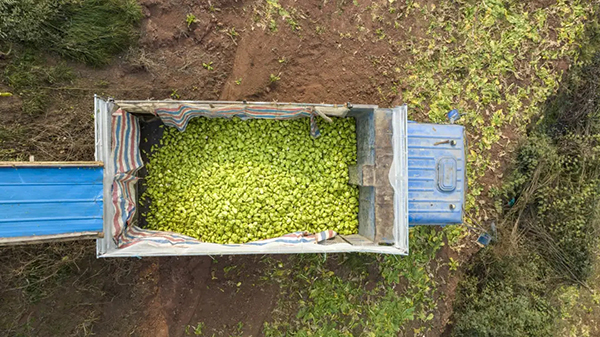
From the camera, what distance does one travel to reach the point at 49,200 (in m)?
3.10

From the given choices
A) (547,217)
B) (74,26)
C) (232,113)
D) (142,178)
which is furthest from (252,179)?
(547,217)

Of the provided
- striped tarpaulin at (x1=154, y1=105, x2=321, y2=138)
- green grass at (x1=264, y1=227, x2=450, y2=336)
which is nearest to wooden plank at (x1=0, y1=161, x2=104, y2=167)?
striped tarpaulin at (x1=154, y1=105, x2=321, y2=138)

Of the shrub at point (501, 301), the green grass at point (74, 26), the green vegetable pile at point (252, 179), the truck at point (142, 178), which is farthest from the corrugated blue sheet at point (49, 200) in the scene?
the shrub at point (501, 301)

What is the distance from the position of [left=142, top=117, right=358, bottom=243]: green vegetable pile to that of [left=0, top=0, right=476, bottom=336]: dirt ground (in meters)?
0.65

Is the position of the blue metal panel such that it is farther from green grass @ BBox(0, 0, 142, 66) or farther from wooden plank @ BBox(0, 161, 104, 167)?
green grass @ BBox(0, 0, 142, 66)

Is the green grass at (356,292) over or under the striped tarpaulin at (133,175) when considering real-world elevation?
under

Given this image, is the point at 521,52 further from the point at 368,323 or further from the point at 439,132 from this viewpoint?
the point at 368,323

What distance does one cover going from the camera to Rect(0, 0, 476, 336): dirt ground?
13.1 feet

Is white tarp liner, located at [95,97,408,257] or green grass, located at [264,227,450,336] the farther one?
green grass, located at [264,227,450,336]

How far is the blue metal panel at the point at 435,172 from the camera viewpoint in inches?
143

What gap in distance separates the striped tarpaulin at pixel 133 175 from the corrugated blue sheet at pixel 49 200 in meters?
0.21

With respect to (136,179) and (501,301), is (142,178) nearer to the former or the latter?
(136,179)

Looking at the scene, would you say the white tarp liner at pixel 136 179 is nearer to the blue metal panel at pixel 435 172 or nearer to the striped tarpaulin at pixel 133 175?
the striped tarpaulin at pixel 133 175

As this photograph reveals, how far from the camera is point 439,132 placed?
12.0 ft
